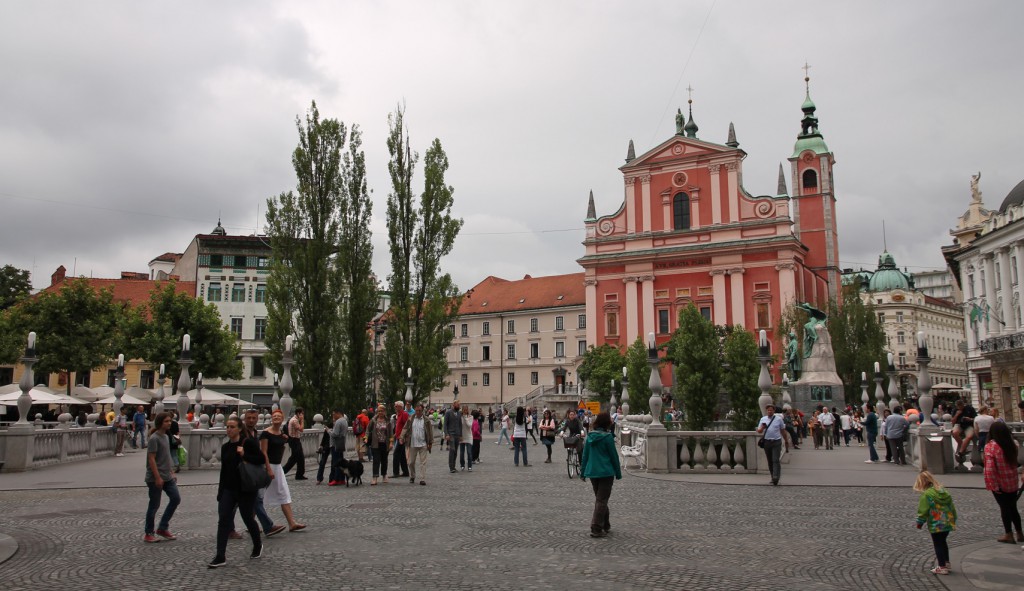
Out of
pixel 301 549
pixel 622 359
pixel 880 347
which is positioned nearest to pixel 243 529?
pixel 301 549

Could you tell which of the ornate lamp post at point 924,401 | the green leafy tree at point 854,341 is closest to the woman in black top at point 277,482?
the ornate lamp post at point 924,401

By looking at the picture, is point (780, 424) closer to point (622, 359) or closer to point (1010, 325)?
point (622, 359)

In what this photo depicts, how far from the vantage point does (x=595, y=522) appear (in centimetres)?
902

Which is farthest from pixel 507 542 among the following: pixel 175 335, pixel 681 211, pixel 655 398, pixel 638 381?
pixel 681 211

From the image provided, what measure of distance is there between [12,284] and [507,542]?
54.4 meters

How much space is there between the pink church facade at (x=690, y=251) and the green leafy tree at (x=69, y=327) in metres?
34.3

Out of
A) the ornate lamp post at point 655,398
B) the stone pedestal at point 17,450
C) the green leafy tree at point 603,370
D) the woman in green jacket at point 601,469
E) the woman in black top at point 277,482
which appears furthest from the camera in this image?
the green leafy tree at point 603,370

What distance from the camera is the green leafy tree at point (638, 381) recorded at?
137 feet

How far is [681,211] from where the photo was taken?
59.3 m

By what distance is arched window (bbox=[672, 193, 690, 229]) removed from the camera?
58969 mm

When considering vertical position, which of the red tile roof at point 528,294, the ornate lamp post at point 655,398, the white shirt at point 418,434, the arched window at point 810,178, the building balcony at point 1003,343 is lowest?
the white shirt at point 418,434

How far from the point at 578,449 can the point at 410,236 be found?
642 inches

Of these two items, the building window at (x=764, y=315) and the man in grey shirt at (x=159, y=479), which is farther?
the building window at (x=764, y=315)

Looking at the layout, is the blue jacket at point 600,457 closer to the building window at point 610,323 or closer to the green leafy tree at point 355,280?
the green leafy tree at point 355,280
